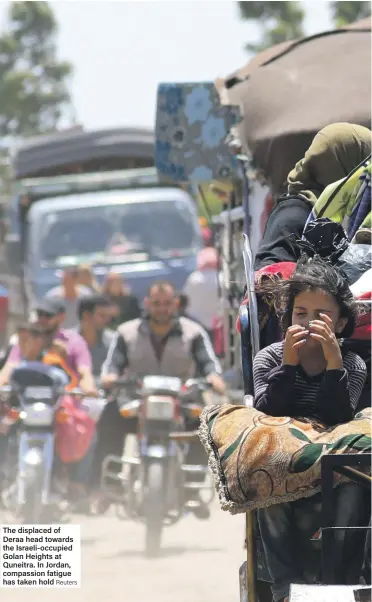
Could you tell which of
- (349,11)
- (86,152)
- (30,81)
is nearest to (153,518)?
(86,152)

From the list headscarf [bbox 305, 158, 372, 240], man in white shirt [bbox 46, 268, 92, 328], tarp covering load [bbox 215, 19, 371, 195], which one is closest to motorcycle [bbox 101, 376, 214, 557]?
tarp covering load [bbox 215, 19, 371, 195]

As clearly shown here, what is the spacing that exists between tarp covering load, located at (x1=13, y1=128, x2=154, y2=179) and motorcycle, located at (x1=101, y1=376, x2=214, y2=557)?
8790 mm

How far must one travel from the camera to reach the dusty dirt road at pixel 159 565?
23.5 feet

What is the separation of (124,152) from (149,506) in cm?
1013

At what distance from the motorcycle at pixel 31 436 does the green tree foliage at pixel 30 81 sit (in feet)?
84.9

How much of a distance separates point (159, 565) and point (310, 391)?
4013 mm

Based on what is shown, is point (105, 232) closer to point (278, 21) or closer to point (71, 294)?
point (71, 294)

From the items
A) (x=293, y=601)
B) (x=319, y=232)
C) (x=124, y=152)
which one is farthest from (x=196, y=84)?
(x=124, y=152)

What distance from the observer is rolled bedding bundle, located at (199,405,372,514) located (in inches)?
161

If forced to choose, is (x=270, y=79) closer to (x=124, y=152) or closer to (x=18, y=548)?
(x=18, y=548)

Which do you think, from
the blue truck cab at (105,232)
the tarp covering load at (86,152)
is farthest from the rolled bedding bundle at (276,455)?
the tarp covering load at (86,152)

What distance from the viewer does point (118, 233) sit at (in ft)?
55.9

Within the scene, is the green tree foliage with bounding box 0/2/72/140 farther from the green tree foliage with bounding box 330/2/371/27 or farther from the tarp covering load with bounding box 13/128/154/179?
the tarp covering load with bounding box 13/128/154/179
